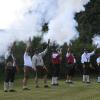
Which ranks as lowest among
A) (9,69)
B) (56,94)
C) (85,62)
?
(56,94)

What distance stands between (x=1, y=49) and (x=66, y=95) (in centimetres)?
626

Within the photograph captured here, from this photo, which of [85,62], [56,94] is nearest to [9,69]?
[56,94]

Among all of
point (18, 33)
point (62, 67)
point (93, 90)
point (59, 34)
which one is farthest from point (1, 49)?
point (62, 67)

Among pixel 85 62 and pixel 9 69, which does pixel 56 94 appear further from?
pixel 85 62

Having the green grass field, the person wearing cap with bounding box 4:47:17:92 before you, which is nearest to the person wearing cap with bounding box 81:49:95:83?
the green grass field

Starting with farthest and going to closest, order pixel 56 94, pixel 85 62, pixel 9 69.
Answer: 1. pixel 85 62
2. pixel 9 69
3. pixel 56 94

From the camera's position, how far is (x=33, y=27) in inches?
1227

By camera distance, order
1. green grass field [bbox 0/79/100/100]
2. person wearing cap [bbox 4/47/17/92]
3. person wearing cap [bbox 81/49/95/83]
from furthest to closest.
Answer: person wearing cap [bbox 81/49/95/83]
person wearing cap [bbox 4/47/17/92]
green grass field [bbox 0/79/100/100]

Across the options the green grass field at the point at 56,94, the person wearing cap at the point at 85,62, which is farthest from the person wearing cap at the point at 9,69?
the person wearing cap at the point at 85,62

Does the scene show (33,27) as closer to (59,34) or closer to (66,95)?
(59,34)

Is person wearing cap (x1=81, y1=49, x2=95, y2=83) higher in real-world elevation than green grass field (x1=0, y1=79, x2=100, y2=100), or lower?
higher

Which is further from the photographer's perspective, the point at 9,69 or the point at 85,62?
the point at 85,62

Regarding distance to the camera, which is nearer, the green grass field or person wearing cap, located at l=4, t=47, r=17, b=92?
the green grass field

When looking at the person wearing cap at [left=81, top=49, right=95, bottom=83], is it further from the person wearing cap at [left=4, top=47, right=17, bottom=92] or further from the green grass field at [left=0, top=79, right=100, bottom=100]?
the person wearing cap at [left=4, top=47, right=17, bottom=92]
